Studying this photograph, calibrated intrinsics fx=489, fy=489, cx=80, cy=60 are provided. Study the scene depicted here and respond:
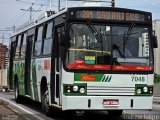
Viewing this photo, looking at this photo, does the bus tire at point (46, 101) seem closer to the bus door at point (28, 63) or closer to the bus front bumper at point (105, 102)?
the bus door at point (28, 63)

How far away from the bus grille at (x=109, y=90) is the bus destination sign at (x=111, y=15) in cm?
197

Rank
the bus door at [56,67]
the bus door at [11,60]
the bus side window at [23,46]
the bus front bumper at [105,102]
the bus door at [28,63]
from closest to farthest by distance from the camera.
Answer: the bus front bumper at [105,102] < the bus door at [56,67] < the bus door at [28,63] < the bus side window at [23,46] < the bus door at [11,60]

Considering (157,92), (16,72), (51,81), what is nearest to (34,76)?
(51,81)

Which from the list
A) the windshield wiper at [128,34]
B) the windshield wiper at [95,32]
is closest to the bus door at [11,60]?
the windshield wiper at [95,32]

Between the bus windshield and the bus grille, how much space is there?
55 centimetres

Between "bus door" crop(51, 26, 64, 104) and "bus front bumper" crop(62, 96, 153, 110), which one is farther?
"bus door" crop(51, 26, 64, 104)

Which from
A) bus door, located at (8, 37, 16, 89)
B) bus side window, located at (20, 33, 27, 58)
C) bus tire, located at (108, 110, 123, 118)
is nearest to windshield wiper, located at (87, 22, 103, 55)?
bus tire, located at (108, 110, 123, 118)

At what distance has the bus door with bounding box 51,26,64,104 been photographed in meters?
14.1

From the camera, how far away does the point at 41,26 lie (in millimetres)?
17281

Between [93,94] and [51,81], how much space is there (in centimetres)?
210

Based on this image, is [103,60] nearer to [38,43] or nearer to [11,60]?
[38,43]

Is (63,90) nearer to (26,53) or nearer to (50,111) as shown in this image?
(50,111)

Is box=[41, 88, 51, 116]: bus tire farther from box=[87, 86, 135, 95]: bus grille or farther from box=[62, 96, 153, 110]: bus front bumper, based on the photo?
box=[87, 86, 135, 95]: bus grille

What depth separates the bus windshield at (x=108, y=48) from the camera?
13344 millimetres
